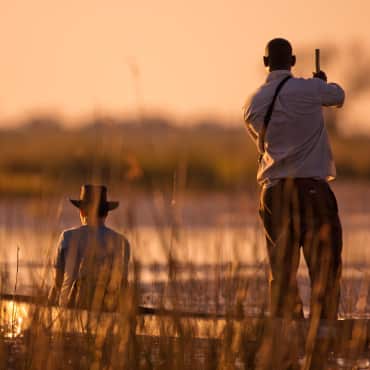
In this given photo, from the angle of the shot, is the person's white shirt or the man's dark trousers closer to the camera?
the man's dark trousers

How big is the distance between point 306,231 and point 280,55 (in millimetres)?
927

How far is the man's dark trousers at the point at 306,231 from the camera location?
26.0 feet

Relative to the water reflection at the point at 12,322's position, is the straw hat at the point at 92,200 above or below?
above

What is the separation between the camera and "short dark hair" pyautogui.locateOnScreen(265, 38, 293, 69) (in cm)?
835

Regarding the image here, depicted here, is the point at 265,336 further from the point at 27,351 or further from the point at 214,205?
the point at 214,205

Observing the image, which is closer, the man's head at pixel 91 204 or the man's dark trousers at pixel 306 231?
the man's dark trousers at pixel 306 231

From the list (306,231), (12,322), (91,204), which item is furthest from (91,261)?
(91,204)

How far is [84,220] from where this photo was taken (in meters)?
9.30

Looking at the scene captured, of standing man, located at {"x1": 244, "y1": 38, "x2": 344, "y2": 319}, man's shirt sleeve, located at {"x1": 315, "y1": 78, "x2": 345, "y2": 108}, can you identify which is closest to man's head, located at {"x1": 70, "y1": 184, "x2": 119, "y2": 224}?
standing man, located at {"x1": 244, "y1": 38, "x2": 344, "y2": 319}

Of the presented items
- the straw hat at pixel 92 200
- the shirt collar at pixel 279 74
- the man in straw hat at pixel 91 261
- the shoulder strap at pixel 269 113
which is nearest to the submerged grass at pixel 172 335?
the man in straw hat at pixel 91 261

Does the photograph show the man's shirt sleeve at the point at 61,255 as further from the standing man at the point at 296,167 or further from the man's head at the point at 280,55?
the man's head at the point at 280,55

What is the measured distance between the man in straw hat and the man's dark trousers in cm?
76

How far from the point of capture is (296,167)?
8.15 meters

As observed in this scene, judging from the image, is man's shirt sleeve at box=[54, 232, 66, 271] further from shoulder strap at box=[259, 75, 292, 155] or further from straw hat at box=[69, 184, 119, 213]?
shoulder strap at box=[259, 75, 292, 155]
